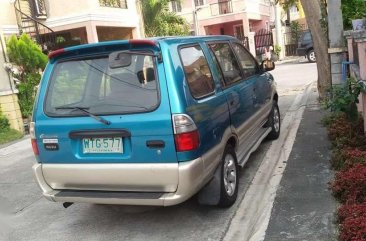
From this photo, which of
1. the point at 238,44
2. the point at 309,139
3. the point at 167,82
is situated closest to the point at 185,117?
the point at 167,82

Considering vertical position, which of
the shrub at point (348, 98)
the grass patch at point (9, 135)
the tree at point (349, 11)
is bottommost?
the grass patch at point (9, 135)

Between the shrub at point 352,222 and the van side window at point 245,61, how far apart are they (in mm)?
2383

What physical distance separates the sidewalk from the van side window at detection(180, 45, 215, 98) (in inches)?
52.4

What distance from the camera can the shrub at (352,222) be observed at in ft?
10.6

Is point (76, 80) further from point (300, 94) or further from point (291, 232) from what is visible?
point (300, 94)

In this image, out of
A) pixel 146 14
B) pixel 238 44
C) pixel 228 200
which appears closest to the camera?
pixel 228 200

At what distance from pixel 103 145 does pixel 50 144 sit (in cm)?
58

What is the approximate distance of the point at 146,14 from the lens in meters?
23.2

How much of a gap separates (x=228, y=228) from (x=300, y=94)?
25.4ft

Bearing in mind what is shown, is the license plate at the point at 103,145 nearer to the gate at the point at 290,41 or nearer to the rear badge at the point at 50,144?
the rear badge at the point at 50,144

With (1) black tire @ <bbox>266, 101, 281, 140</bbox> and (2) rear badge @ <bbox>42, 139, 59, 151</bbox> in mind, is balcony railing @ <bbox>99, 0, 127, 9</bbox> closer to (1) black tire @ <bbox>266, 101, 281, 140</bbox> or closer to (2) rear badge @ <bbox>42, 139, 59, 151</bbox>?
(1) black tire @ <bbox>266, 101, 281, 140</bbox>

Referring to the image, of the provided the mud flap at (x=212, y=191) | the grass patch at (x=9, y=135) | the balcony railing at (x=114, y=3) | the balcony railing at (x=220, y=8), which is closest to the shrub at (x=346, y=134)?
the mud flap at (x=212, y=191)

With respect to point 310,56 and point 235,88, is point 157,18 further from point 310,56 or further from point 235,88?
point 235,88

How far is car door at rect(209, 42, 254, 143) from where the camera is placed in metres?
4.76
